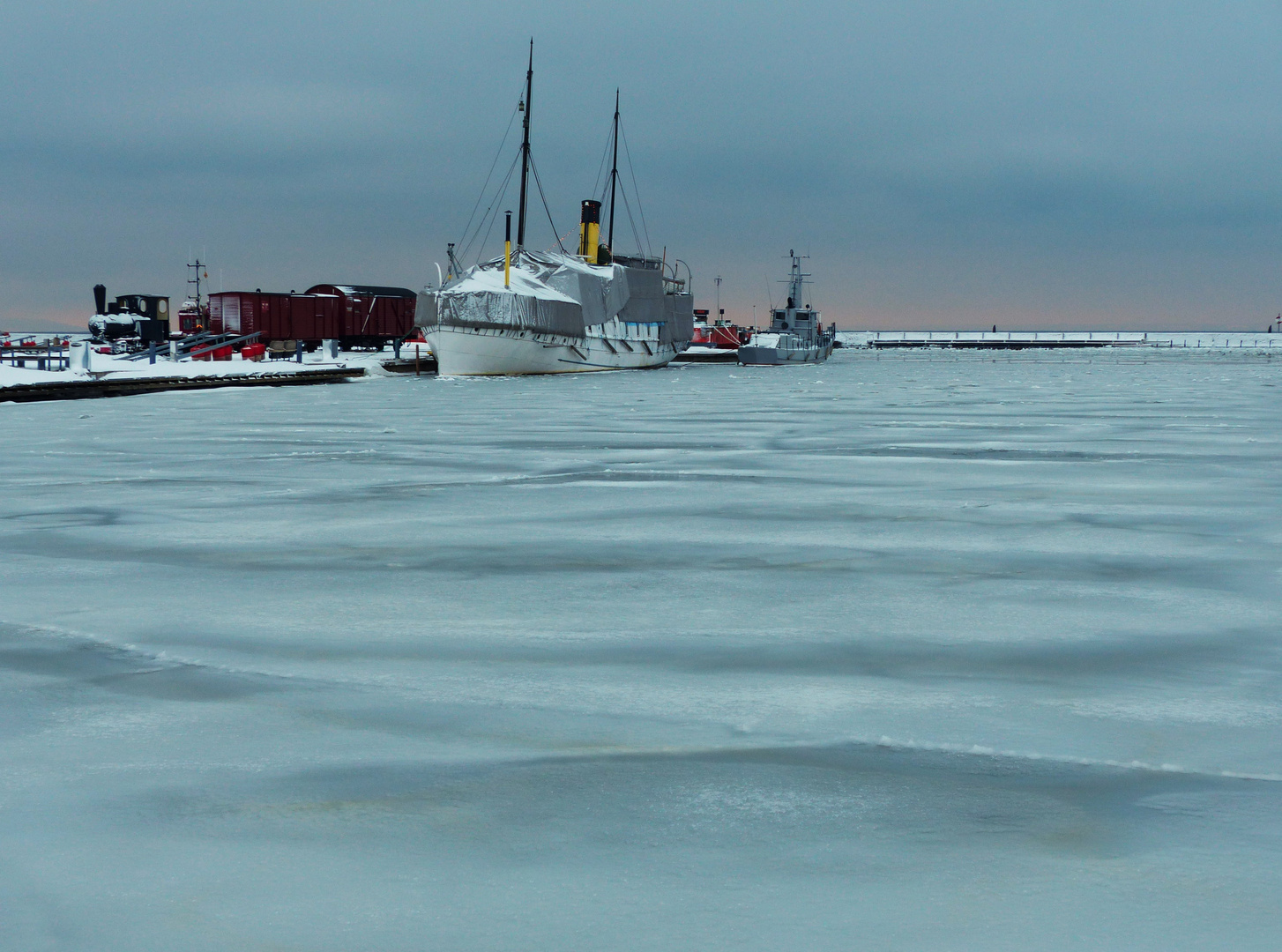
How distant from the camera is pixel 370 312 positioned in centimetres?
8075

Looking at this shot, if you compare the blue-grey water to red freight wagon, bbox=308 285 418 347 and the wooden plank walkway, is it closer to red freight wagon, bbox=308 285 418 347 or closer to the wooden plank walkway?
the wooden plank walkway

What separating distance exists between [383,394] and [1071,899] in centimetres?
3340

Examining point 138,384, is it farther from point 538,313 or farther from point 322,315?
point 322,315

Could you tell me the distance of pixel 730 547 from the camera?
8.22 m

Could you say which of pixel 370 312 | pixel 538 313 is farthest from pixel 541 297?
pixel 370 312

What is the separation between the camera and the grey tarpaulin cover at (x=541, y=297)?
178 feet

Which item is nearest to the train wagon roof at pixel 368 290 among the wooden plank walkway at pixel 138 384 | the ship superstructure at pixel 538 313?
the ship superstructure at pixel 538 313

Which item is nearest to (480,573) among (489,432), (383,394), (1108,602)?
(1108,602)

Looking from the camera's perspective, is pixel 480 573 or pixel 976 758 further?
pixel 480 573

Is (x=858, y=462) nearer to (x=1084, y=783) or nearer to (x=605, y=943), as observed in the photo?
(x=1084, y=783)

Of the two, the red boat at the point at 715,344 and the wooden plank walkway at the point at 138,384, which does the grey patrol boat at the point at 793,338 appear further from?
the wooden plank walkway at the point at 138,384

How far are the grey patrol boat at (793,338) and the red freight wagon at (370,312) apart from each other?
22886 mm

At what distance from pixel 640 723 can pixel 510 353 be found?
173 feet

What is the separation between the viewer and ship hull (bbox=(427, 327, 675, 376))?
5447cm
